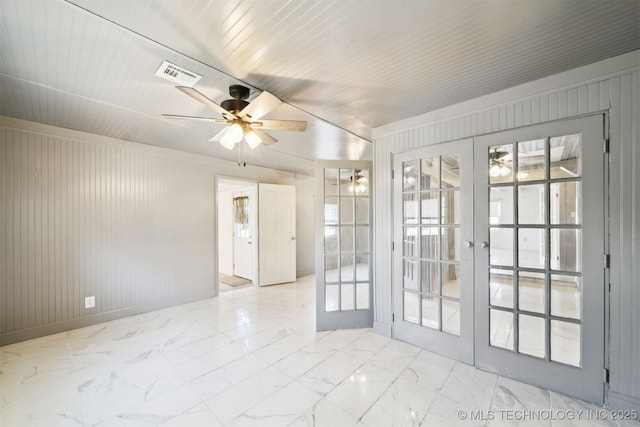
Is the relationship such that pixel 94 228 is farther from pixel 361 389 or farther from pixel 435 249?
pixel 435 249

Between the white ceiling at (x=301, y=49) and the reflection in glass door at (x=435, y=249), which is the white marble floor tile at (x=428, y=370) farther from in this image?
the white ceiling at (x=301, y=49)

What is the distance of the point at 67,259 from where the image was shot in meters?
3.11

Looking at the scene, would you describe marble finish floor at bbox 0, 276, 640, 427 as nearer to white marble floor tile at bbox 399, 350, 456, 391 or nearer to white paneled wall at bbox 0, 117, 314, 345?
white marble floor tile at bbox 399, 350, 456, 391

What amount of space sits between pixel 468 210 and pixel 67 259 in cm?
454

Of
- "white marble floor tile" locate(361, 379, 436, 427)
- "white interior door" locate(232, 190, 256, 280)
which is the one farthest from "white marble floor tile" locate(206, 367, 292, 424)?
"white interior door" locate(232, 190, 256, 280)

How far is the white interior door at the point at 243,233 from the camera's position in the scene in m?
5.22

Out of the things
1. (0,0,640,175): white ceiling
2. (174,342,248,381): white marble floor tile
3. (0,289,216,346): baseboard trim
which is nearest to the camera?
(0,0,640,175): white ceiling

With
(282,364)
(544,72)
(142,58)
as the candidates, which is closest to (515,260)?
(544,72)

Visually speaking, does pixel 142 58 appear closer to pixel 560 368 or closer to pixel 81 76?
pixel 81 76

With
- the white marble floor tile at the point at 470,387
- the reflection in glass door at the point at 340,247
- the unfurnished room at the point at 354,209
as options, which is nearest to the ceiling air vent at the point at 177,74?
the unfurnished room at the point at 354,209

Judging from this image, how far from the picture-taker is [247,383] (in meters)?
2.09

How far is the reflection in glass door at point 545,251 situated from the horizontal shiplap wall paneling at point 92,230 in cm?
407

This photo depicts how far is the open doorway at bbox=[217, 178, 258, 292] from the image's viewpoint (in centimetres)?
511

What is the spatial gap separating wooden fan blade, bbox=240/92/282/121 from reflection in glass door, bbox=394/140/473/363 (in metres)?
1.58
